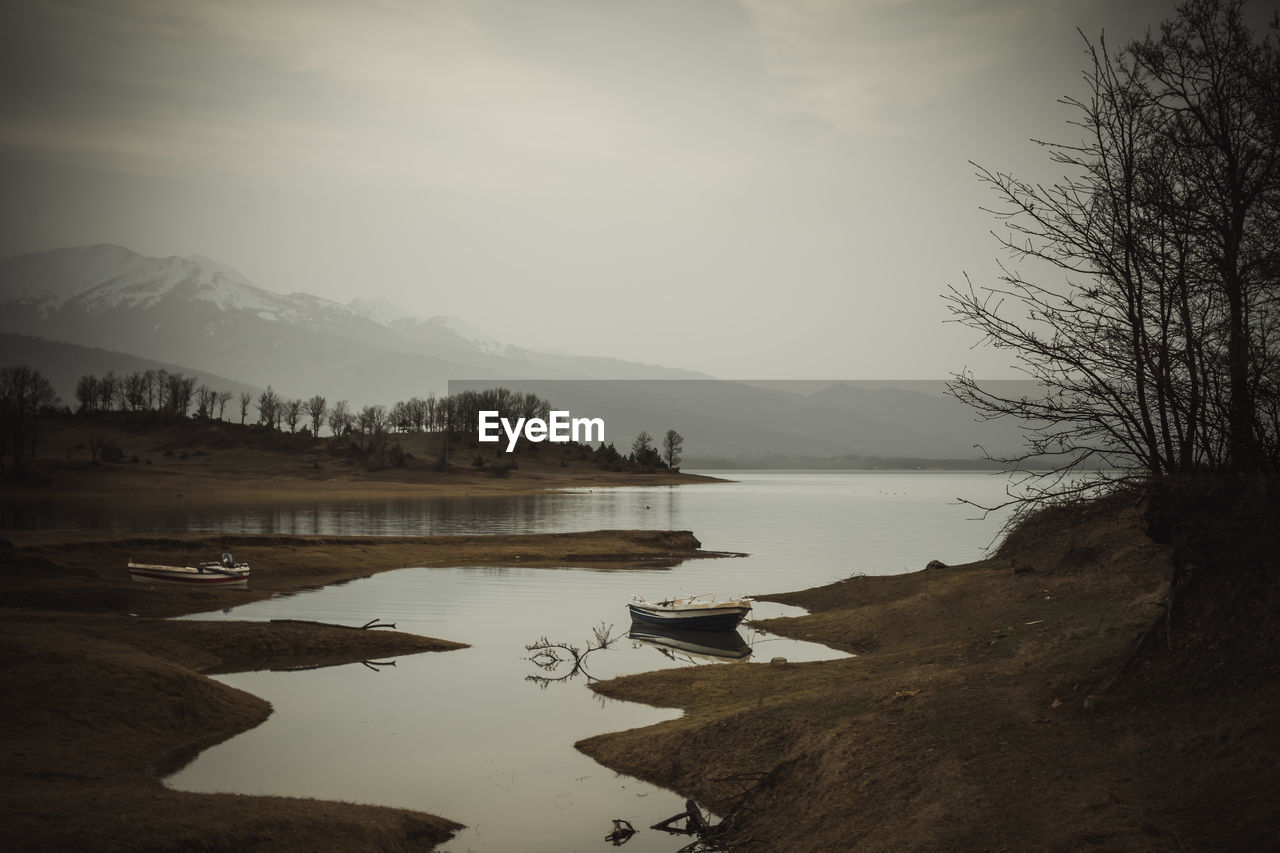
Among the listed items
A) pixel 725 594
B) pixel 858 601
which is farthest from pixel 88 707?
pixel 725 594

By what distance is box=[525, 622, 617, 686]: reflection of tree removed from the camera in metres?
35.9

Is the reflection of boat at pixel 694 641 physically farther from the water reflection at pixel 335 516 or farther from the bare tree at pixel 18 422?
the bare tree at pixel 18 422

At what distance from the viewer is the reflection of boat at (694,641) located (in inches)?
1641

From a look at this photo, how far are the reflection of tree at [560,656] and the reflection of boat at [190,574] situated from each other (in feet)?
65.3

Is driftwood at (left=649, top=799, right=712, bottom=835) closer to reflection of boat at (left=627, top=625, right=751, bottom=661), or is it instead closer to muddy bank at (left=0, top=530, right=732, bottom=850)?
muddy bank at (left=0, top=530, right=732, bottom=850)

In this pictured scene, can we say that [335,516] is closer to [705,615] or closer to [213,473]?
[213,473]

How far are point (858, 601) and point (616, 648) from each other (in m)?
13.8

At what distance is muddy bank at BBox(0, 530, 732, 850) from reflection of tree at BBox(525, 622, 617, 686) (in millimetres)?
4050

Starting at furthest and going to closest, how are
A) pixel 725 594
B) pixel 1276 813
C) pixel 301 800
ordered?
pixel 725 594 → pixel 301 800 → pixel 1276 813

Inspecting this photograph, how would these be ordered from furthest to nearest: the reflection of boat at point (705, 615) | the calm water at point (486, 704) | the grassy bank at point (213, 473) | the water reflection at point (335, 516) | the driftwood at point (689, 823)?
1. the grassy bank at point (213, 473)
2. the water reflection at point (335, 516)
3. the reflection of boat at point (705, 615)
4. the calm water at point (486, 704)
5. the driftwood at point (689, 823)

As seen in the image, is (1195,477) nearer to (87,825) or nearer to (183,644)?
(87,825)

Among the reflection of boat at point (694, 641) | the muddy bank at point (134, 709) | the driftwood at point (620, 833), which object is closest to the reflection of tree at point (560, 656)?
the reflection of boat at point (694, 641)

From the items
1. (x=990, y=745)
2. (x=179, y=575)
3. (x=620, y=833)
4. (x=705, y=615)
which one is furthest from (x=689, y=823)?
(x=179, y=575)

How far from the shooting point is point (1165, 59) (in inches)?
628
